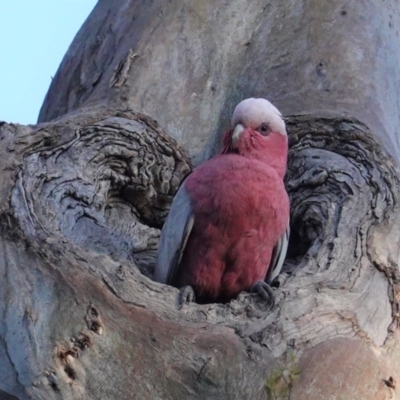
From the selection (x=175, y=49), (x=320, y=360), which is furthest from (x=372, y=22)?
(x=320, y=360)

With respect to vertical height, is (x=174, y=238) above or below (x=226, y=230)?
below

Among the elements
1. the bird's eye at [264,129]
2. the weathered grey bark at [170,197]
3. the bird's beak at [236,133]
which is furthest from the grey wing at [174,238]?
the bird's eye at [264,129]

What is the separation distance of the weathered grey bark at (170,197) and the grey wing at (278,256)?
0.12 meters

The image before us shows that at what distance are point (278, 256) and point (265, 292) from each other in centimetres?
52

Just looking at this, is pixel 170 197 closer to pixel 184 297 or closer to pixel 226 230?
pixel 226 230

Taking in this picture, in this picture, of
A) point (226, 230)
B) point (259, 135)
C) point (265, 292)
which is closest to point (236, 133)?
point (259, 135)

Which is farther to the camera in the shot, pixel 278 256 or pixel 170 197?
pixel 170 197

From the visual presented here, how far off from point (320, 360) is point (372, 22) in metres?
2.32

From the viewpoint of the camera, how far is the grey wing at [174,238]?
316cm

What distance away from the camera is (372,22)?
4293mm

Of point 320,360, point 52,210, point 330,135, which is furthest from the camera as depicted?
point 330,135

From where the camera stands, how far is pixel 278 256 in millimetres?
3258

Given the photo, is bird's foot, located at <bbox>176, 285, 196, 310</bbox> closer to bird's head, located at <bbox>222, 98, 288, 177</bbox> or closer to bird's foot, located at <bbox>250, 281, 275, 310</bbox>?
bird's foot, located at <bbox>250, 281, 275, 310</bbox>

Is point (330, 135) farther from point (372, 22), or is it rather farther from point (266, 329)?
point (266, 329)
